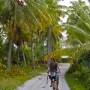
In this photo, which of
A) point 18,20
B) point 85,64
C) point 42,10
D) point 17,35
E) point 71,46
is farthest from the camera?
point 17,35

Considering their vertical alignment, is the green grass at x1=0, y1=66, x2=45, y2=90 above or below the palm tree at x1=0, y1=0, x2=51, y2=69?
below

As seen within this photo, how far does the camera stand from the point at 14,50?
44.8m

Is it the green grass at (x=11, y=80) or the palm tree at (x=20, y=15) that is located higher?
the palm tree at (x=20, y=15)

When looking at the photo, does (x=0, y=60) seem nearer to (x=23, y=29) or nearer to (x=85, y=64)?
(x=23, y=29)

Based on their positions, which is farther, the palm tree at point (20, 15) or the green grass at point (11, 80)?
the palm tree at point (20, 15)

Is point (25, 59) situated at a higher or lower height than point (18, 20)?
lower

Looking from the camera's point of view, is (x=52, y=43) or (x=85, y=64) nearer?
(x=85, y=64)

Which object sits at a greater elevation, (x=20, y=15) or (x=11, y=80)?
(x=20, y=15)

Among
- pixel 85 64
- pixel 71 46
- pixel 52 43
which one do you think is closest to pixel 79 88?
pixel 71 46

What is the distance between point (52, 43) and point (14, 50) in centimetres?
1112

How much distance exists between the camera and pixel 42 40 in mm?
57938

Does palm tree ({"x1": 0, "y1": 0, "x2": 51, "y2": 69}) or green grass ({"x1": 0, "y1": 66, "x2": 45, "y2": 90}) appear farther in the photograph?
palm tree ({"x1": 0, "y1": 0, "x2": 51, "y2": 69})

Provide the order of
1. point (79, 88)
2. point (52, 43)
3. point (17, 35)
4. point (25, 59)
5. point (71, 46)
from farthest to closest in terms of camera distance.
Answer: point (52, 43), point (25, 59), point (17, 35), point (71, 46), point (79, 88)

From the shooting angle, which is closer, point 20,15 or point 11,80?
point 11,80
